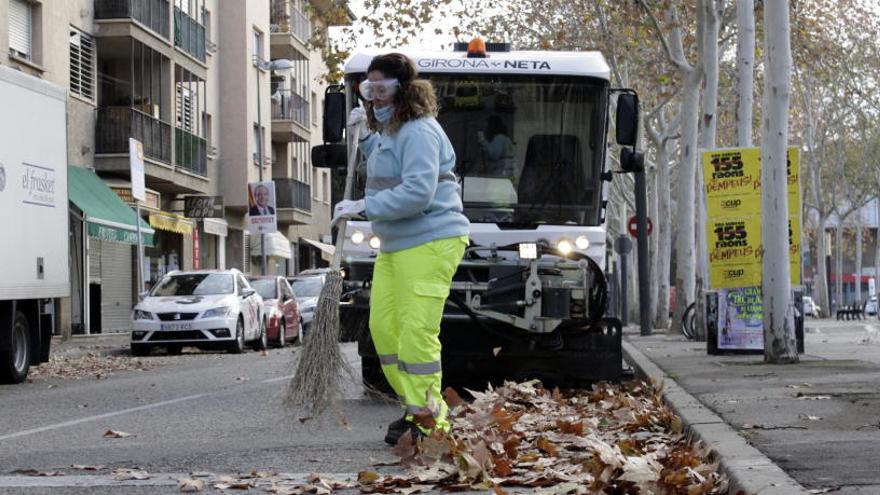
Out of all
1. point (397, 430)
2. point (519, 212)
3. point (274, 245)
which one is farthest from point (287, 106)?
point (397, 430)

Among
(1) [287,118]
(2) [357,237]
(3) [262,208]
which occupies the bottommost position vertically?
(2) [357,237]

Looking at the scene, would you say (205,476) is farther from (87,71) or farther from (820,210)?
(820,210)

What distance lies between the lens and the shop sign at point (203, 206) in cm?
4331

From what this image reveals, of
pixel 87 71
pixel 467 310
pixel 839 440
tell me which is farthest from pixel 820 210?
pixel 839 440

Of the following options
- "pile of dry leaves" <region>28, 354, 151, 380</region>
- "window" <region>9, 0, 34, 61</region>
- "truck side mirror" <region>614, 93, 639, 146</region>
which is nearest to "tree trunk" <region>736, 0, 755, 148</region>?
"truck side mirror" <region>614, 93, 639, 146</region>

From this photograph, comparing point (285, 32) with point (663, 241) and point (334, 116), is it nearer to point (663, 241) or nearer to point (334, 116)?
point (663, 241)

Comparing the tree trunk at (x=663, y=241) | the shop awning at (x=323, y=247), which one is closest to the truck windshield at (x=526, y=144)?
the tree trunk at (x=663, y=241)

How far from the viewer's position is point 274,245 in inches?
2100

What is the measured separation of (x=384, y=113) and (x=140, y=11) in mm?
29932

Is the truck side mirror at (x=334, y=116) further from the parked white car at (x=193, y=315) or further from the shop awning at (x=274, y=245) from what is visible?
the shop awning at (x=274, y=245)

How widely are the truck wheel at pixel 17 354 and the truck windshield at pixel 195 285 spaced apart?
31.1 feet

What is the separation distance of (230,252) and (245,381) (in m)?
35.8

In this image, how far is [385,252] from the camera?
871 centimetres

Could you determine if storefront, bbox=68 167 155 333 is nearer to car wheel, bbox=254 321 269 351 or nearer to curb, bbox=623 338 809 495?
car wheel, bbox=254 321 269 351
